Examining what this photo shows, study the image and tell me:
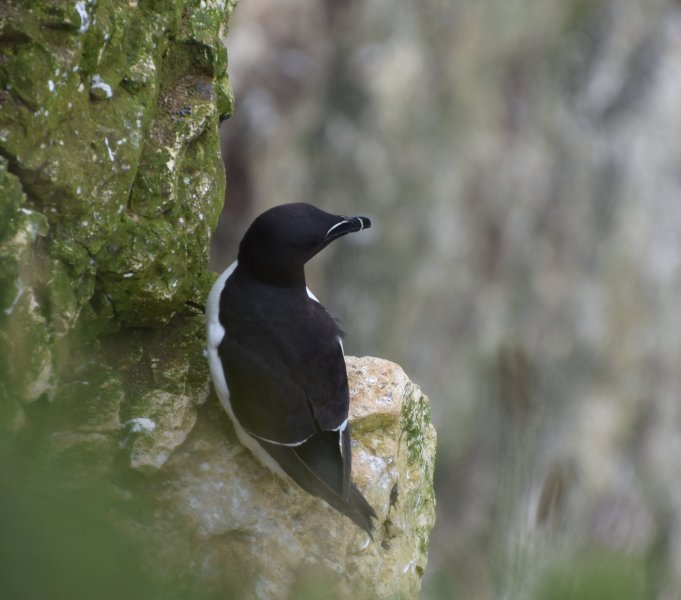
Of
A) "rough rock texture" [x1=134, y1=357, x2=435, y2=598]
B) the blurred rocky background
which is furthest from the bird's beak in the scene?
the blurred rocky background

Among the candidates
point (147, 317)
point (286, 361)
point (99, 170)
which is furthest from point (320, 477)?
point (99, 170)

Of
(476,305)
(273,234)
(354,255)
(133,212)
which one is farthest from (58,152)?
(476,305)

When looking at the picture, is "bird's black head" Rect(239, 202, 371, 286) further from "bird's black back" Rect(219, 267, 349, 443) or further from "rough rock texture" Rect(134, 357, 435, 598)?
"rough rock texture" Rect(134, 357, 435, 598)

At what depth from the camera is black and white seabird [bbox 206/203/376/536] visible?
3.30m

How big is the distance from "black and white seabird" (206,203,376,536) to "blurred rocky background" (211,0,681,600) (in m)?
4.86

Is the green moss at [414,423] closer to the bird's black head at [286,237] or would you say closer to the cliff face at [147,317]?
the cliff face at [147,317]

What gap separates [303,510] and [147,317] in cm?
89

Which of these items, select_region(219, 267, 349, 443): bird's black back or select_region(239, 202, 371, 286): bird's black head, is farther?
select_region(239, 202, 371, 286): bird's black head

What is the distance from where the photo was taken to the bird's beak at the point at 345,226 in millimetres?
3572

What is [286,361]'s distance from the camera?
340 cm

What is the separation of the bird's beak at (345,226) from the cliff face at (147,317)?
48 centimetres

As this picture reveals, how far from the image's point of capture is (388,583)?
355 cm

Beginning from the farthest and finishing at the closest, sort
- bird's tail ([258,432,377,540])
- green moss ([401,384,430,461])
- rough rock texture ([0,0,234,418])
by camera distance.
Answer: green moss ([401,384,430,461])
bird's tail ([258,432,377,540])
rough rock texture ([0,0,234,418])

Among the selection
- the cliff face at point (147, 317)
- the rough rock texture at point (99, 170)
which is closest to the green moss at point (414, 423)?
the cliff face at point (147, 317)
